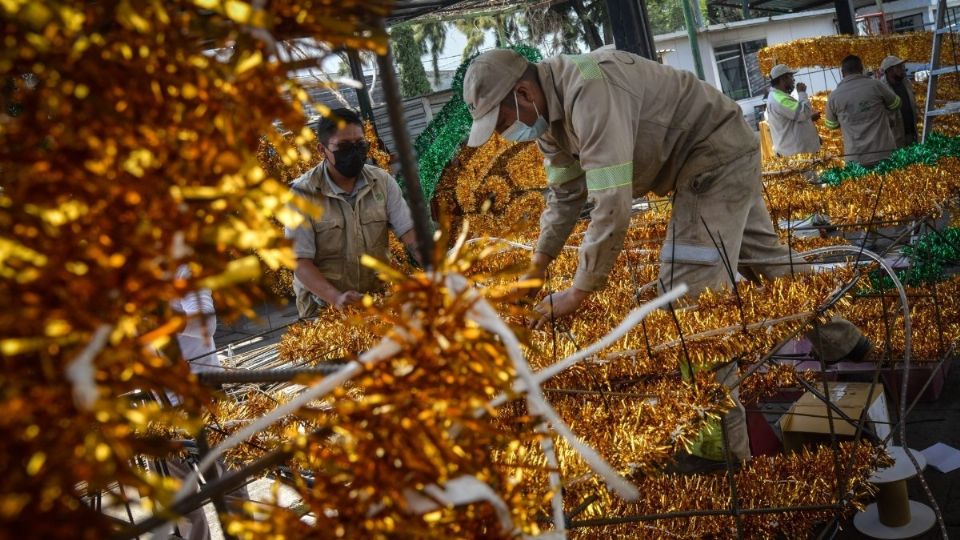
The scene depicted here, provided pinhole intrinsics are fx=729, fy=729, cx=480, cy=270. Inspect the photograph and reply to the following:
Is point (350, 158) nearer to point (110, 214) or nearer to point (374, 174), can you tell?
point (374, 174)

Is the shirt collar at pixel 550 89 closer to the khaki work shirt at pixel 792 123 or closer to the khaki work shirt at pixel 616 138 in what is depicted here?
the khaki work shirt at pixel 616 138

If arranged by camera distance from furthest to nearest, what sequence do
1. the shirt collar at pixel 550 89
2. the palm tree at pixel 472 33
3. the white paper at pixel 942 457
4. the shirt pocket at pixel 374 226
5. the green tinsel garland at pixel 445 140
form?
the palm tree at pixel 472 33 < the green tinsel garland at pixel 445 140 < the shirt pocket at pixel 374 226 < the white paper at pixel 942 457 < the shirt collar at pixel 550 89

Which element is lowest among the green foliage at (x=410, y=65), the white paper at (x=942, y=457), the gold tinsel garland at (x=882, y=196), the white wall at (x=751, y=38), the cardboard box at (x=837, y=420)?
the white paper at (x=942, y=457)

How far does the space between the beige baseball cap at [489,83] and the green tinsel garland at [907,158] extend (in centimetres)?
327

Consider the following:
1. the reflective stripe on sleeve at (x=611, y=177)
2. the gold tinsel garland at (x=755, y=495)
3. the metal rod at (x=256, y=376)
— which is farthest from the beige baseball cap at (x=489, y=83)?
the metal rod at (x=256, y=376)

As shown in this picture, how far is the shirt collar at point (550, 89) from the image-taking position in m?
2.79

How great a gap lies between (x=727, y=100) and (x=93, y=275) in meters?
3.03

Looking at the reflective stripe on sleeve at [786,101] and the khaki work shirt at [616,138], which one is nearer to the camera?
the khaki work shirt at [616,138]

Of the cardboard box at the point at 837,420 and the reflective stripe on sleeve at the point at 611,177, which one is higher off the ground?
the reflective stripe on sleeve at the point at 611,177

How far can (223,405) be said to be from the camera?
2.27 metres

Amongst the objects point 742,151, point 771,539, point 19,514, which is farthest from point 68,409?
point 742,151

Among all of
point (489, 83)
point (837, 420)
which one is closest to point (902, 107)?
point (837, 420)

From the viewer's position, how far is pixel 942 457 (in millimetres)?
3287

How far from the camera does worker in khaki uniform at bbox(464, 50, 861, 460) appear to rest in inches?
99.3
